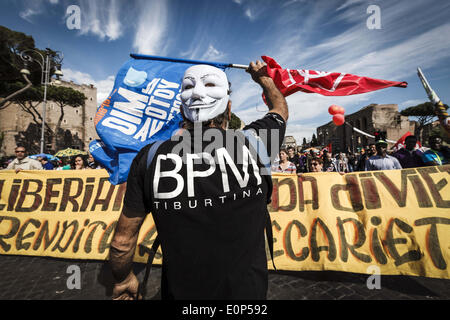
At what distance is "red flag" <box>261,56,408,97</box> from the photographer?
A: 2947 millimetres

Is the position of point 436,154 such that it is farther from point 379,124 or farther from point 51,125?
point 51,125

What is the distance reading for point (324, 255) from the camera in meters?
3.46

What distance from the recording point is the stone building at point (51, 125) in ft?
112

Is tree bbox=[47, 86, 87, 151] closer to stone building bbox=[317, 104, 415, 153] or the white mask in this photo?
the white mask

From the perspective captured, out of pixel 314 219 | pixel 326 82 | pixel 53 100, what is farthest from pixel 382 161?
pixel 53 100

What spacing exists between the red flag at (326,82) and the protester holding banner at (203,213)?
6.85ft

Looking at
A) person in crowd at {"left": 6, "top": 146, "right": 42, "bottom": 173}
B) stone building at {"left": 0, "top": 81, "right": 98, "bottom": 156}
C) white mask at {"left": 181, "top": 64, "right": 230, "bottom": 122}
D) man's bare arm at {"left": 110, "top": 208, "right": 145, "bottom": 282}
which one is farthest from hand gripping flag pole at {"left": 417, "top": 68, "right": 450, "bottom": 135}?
stone building at {"left": 0, "top": 81, "right": 98, "bottom": 156}

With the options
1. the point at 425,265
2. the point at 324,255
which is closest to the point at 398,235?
the point at 425,265

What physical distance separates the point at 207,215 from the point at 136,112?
6.78 feet

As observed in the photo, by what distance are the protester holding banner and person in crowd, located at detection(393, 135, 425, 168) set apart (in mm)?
5786

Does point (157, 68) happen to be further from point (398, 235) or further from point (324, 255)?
point (398, 235)

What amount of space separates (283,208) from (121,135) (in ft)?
9.43

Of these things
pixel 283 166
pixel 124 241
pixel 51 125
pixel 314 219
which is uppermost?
pixel 51 125

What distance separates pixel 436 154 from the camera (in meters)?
4.87
